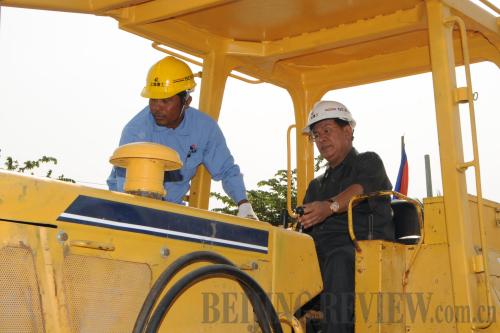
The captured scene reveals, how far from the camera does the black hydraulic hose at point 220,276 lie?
2350 millimetres

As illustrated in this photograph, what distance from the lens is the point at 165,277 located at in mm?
2453

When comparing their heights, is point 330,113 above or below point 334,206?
above

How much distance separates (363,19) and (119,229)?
2.22 metres

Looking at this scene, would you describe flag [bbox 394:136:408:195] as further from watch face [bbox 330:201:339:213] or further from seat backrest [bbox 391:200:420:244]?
watch face [bbox 330:201:339:213]

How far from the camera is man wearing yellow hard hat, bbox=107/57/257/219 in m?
4.26

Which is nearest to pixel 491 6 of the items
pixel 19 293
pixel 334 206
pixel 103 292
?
pixel 334 206

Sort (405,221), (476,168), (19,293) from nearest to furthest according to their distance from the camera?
(19,293)
(476,168)
(405,221)

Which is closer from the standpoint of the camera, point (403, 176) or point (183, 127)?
point (183, 127)

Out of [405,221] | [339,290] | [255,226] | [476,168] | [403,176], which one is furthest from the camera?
[403,176]

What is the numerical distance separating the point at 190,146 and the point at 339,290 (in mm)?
1360

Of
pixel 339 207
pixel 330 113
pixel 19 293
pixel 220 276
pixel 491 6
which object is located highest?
pixel 491 6

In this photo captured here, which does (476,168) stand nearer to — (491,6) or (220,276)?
(491,6)

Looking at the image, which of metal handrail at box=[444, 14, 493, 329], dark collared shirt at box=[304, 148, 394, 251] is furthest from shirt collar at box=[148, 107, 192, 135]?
metal handrail at box=[444, 14, 493, 329]

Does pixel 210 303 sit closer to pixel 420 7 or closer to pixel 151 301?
pixel 151 301
